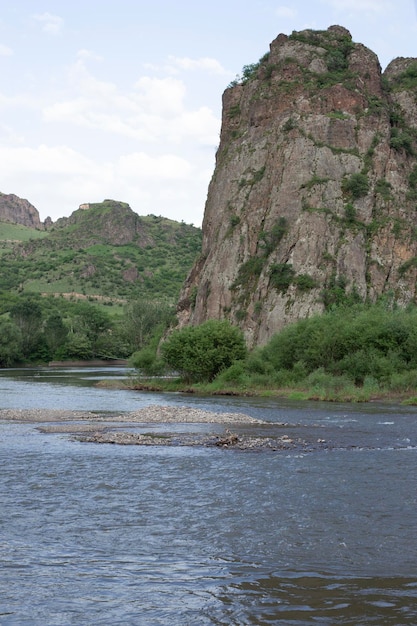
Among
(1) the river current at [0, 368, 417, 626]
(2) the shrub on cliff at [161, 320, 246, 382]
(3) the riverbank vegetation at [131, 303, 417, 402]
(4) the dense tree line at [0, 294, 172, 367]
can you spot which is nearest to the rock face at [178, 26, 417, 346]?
(3) the riverbank vegetation at [131, 303, 417, 402]

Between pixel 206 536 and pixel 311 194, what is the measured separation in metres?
86.1

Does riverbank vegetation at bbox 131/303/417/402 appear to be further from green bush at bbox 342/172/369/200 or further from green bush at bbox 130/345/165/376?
green bush at bbox 342/172/369/200

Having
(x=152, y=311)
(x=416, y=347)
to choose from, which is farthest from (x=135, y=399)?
(x=152, y=311)

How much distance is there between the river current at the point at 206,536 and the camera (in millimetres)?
12227

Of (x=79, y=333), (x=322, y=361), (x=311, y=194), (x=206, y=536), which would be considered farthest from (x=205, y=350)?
(x=79, y=333)

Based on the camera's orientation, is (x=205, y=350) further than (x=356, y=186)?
No

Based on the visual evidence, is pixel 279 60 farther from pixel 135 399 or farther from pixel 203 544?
pixel 203 544

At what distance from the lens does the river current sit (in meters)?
12.2

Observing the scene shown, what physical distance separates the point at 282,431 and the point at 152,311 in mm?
125507

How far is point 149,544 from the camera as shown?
16.1 meters

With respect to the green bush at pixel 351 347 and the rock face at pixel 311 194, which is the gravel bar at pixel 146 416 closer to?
the green bush at pixel 351 347

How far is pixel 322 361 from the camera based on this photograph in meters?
70.6

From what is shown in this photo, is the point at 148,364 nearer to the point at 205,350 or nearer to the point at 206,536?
the point at 205,350

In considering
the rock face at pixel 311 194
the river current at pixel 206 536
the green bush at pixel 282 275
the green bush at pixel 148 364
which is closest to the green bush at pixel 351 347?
the green bush at pixel 148 364
